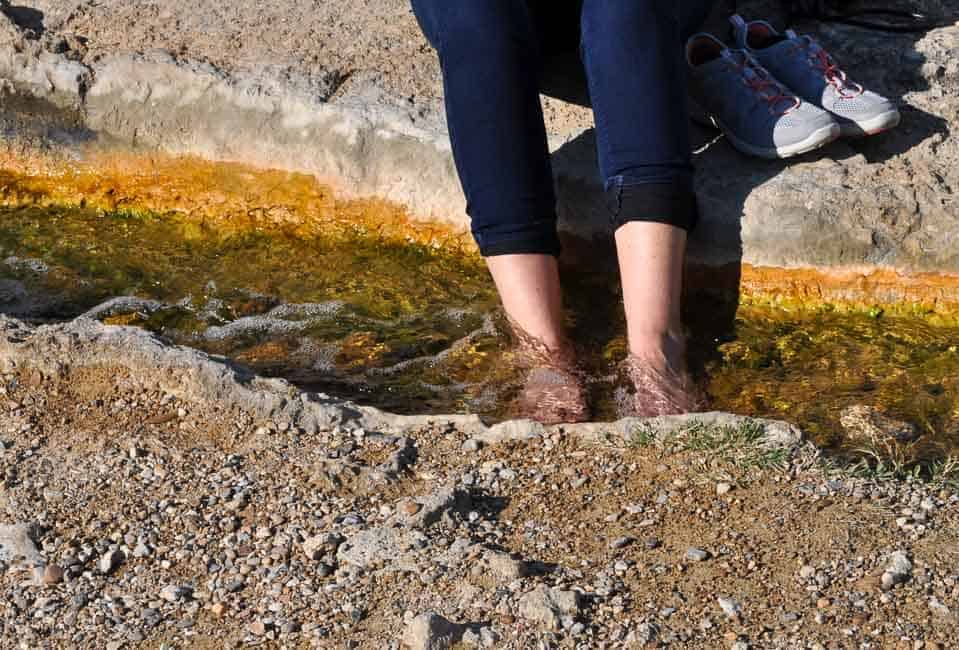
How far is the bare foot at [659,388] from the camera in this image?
2.91 meters

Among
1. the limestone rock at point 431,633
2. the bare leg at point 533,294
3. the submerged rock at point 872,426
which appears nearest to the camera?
the limestone rock at point 431,633

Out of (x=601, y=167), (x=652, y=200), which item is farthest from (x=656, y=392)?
(x=601, y=167)

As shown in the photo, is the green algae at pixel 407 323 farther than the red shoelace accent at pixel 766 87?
No

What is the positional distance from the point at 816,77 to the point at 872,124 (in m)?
0.22

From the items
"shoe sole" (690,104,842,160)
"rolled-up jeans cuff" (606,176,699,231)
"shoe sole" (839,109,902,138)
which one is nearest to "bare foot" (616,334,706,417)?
"rolled-up jeans cuff" (606,176,699,231)

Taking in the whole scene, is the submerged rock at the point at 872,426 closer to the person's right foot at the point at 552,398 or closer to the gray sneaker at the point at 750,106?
the person's right foot at the point at 552,398

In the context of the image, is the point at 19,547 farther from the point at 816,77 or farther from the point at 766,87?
the point at 816,77

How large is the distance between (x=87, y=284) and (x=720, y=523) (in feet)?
7.45

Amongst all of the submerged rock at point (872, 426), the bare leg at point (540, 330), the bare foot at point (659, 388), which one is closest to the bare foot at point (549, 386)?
the bare leg at point (540, 330)

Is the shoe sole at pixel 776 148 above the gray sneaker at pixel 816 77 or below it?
below

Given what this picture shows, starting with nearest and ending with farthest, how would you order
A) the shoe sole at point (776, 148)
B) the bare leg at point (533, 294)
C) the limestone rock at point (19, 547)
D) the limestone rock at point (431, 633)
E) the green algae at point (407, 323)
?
the limestone rock at point (431, 633) → the limestone rock at point (19, 547) → the bare leg at point (533, 294) → the green algae at point (407, 323) → the shoe sole at point (776, 148)

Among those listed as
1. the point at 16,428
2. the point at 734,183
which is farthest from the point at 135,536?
the point at 734,183

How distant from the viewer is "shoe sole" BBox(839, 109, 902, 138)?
3434 mm

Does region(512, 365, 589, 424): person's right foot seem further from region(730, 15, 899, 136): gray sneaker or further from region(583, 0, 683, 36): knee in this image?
region(730, 15, 899, 136): gray sneaker
